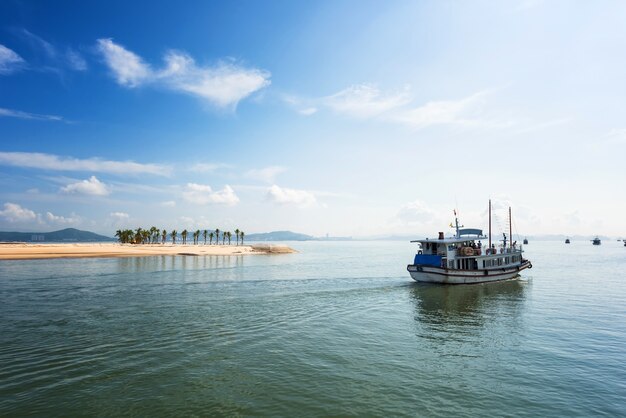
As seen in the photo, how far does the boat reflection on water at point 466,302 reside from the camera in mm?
33719

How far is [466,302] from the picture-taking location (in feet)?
140

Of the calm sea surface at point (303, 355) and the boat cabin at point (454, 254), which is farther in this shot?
the boat cabin at point (454, 254)

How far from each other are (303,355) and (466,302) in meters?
29.0

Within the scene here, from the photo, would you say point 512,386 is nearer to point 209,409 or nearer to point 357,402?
point 357,402

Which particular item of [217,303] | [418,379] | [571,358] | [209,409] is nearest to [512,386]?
[418,379]

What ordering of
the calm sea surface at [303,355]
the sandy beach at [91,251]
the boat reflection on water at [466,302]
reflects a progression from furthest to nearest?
1. the sandy beach at [91,251]
2. the boat reflection on water at [466,302]
3. the calm sea surface at [303,355]

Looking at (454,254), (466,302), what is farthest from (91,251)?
(466,302)

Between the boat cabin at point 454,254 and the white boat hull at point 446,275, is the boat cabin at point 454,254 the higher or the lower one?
the higher one

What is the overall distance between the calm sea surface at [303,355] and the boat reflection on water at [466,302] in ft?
1.13

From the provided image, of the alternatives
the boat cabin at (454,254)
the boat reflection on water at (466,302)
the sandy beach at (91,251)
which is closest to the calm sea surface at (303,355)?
the boat reflection on water at (466,302)

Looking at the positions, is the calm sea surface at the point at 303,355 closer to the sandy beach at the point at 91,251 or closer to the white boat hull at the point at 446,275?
the white boat hull at the point at 446,275

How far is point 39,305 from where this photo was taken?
34094 mm

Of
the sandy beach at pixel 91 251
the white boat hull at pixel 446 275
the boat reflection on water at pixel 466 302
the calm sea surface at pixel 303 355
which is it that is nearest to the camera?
the calm sea surface at pixel 303 355

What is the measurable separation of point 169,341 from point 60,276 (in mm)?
46785
